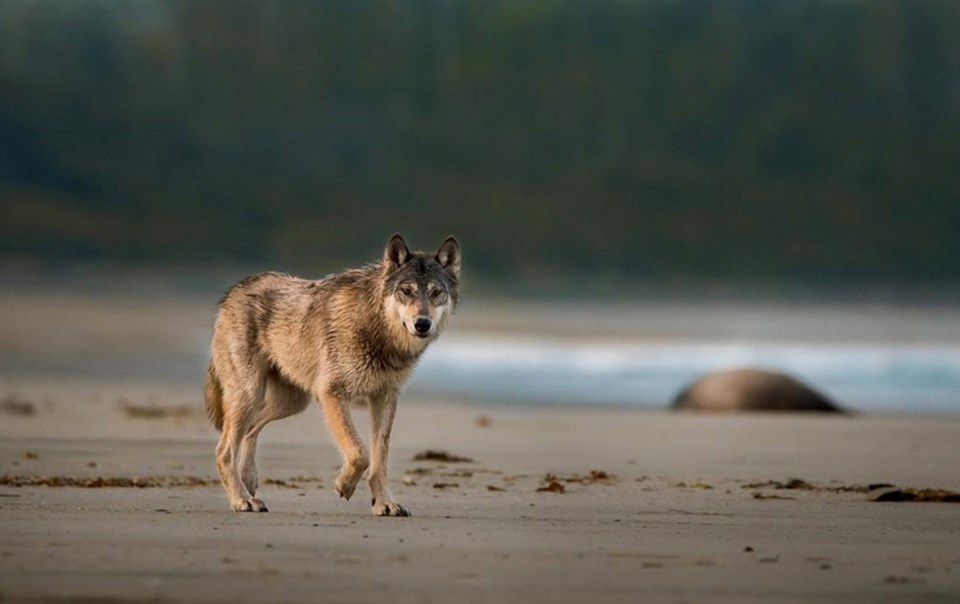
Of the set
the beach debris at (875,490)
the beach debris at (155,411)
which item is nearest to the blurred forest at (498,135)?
the beach debris at (155,411)

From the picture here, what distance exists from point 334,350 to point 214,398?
1150 mm

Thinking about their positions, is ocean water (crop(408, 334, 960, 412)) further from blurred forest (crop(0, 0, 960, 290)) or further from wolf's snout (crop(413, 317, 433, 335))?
blurred forest (crop(0, 0, 960, 290))

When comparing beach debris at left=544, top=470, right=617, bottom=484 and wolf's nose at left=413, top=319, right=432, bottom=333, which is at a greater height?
wolf's nose at left=413, top=319, right=432, bottom=333

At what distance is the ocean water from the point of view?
77.4 feet

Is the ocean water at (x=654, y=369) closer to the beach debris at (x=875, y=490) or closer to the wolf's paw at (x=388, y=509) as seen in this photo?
the beach debris at (x=875, y=490)

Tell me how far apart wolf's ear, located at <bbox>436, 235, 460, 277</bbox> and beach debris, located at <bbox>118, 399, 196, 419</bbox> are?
22.9 ft

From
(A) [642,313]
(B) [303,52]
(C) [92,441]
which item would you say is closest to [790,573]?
(C) [92,441]

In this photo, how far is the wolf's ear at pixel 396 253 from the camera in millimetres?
11242

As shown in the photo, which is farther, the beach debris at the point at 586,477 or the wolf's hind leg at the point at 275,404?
the beach debris at the point at 586,477

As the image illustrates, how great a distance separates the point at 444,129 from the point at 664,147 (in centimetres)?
1576

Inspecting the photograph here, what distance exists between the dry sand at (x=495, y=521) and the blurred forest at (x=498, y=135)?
82.1 meters

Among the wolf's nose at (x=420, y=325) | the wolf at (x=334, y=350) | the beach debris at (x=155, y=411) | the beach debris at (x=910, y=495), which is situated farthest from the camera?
the beach debris at (x=155, y=411)

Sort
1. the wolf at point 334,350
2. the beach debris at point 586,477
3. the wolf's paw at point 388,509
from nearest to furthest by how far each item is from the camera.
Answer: the wolf's paw at point 388,509
the wolf at point 334,350
the beach debris at point 586,477

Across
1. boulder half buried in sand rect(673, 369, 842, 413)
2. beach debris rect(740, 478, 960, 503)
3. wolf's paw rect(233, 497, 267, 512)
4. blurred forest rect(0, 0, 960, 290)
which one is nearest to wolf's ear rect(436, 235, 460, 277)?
wolf's paw rect(233, 497, 267, 512)
